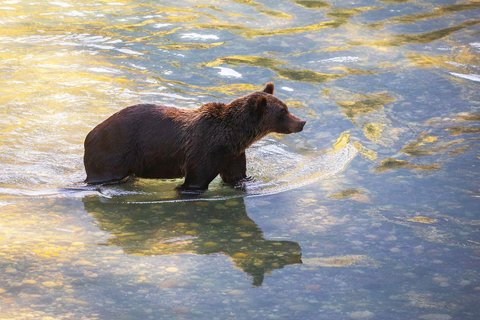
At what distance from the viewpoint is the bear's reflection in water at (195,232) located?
7195 millimetres

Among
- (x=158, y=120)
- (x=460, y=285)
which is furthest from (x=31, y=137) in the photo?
(x=460, y=285)

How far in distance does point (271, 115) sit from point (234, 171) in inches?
29.2

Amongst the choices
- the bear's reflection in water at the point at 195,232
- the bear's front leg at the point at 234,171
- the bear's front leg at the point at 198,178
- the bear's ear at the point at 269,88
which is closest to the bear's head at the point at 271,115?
the bear's ear at the point at 269,88

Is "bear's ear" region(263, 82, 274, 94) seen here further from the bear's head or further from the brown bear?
the brown bear

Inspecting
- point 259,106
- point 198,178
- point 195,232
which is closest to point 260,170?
point 259,106

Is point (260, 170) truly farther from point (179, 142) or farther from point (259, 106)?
point (179, 142)

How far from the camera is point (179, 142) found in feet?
30.1

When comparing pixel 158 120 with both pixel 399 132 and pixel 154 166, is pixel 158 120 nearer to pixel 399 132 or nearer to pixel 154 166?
pixel 154 166

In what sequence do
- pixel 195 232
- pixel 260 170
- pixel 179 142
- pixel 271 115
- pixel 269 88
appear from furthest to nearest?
pixel 260 170 < pixel 269 88 < pixel 271 115 < pixel 179 142 < pixel 195 232

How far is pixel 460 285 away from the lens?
6551 mm

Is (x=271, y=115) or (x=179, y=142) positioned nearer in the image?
(x=179, y=142)

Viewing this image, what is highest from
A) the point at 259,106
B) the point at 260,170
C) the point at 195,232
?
the point at 259,106

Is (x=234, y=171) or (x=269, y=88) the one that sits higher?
(x=269, y=88)

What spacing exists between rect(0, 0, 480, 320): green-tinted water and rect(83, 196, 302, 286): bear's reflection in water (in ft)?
0.09
